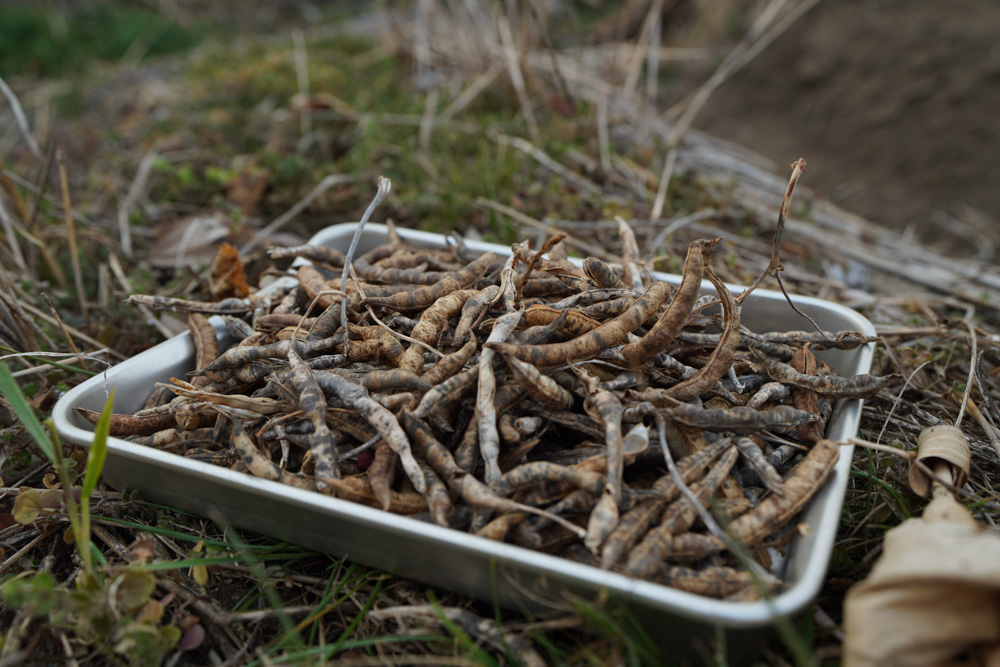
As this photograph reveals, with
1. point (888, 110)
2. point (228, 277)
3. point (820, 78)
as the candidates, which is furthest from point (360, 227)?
point (820, 78)

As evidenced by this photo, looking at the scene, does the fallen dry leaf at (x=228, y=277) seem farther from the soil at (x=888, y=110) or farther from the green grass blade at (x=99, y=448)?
the soil at (x=888, y=110)

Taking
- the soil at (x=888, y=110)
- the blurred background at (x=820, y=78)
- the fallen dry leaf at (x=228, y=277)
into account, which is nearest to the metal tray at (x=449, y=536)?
the fallen dry leaf at (x=228, y=277)

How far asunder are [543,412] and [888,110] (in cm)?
528

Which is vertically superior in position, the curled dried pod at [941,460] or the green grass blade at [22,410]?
the curled dried pod at [941,460]

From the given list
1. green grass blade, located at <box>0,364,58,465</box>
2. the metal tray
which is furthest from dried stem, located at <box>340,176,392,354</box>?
green grass blade, located at <box>0,364,58,465</box>

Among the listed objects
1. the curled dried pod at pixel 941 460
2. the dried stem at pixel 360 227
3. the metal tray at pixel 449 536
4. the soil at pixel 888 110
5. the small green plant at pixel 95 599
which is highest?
the soil at pixel 888 110

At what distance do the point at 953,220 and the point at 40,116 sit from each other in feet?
22.2

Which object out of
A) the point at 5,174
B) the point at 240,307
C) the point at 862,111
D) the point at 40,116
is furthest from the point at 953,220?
the point at 40,116

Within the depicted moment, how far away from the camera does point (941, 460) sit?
148 centimetres

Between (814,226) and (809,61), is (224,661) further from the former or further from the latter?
(809,61)

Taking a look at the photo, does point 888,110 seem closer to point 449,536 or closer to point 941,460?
point 941,460

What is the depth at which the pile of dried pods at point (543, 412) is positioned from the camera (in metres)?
1.31

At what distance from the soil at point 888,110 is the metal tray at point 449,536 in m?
3.74

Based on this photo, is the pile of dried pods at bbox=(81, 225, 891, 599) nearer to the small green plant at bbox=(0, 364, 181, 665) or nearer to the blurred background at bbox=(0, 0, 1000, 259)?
the small green plant at bbox=(0, 364, 181, 665)
